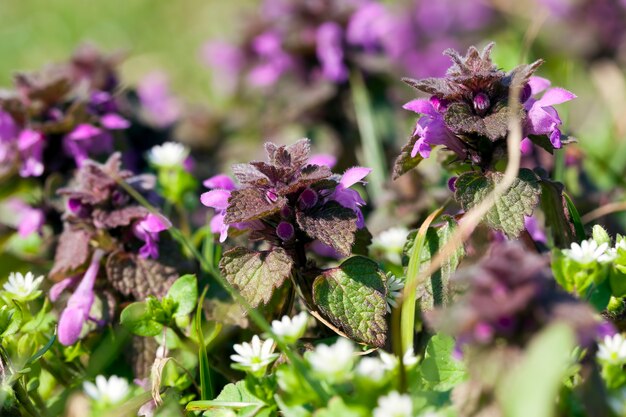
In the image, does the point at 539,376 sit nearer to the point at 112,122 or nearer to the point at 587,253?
the point at 587,253

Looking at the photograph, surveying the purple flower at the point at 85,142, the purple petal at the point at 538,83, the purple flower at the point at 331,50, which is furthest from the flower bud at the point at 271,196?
the purple flower at the point at 331,50

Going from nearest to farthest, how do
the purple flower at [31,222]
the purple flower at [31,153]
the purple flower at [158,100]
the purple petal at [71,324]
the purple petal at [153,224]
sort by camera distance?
the purple petal at [71,324], the purple petal at [153,224], the purple flower at [31,222], the purple flower at [31,153], the purple flower at [158,100]

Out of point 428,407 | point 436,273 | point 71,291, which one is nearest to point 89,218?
point 71,291

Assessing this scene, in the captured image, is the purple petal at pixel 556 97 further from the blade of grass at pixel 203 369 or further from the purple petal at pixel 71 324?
the purple petal at pixel 71 324

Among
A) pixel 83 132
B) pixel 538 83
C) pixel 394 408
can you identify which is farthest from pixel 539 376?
pixel 83 132

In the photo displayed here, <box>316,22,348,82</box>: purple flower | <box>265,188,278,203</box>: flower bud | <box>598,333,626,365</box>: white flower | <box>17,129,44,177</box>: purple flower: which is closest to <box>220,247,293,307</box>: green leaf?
<box>265,188,278,203</box>: flower bud

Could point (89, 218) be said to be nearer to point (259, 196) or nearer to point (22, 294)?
point (22, 294)
